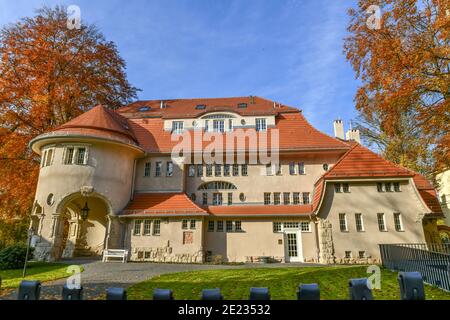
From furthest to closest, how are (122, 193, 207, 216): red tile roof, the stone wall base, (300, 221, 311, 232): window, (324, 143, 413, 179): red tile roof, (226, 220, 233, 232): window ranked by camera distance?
(226, 220, 233, 232): window
(300, 221, 311, 232): window
(122, 193, 207, 216): red tile roof
the stone wall base
(324, 143, 413, 179): red tile roof

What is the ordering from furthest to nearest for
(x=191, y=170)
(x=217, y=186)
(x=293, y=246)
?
(x=191, y=170), (x=217, y=186), (x=293, y=246)

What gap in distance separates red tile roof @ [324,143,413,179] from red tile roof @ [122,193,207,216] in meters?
10.3

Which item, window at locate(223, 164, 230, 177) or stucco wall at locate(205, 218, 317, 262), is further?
window at locate(223, 164, 230, 177)

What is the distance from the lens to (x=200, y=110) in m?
27.6

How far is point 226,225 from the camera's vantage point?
2128 cm

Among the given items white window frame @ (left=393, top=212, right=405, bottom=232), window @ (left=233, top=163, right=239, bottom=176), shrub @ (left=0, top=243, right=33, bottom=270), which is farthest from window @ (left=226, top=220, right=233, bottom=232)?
shrub @ (left=0, top=243, right=33, bottom=270)

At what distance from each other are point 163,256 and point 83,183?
7.79 meters

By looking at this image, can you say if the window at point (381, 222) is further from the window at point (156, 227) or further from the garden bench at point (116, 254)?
the garden bench at point (116, 254)

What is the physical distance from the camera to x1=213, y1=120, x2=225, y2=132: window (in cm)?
2470

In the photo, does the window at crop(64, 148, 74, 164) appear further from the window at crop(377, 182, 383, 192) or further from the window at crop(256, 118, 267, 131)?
the window at crop(377, 182, 383, 192)

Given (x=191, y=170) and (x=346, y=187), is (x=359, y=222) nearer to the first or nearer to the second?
(x=346, y=187)

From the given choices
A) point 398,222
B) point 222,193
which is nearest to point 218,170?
point 222,193

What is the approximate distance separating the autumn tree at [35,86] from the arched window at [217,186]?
14679mm

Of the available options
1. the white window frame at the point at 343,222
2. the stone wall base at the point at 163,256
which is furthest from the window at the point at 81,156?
the white window frame at the point at 343,222
